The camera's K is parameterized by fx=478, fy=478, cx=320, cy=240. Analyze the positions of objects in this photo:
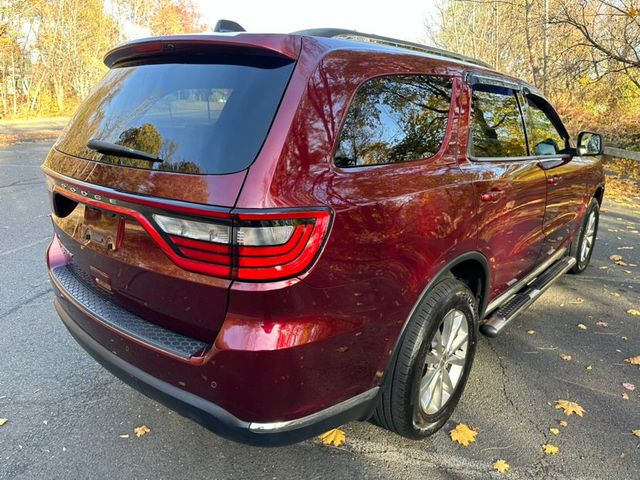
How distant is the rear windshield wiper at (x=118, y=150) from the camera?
6.19ft

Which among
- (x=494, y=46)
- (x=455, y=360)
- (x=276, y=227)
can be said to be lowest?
(x=455, y=360)

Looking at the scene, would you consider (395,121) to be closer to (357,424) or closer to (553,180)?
(357,424)

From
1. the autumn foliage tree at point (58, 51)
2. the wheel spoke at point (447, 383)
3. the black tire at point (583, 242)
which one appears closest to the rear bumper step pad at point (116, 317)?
the wheel spoke at point (447, 383)

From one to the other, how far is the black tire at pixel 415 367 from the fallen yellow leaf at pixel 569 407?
860 mm

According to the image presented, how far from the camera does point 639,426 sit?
8.67 feet

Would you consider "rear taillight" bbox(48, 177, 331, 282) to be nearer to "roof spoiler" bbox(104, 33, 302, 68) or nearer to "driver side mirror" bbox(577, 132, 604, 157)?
"roof spoiler" bbox(104, 33, 302, 68)

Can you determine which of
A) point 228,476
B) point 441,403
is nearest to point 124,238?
point 228,476

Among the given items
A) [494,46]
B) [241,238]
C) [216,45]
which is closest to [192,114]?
[216,45]

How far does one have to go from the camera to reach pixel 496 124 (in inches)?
117

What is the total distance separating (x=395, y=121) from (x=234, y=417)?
140 centimetres

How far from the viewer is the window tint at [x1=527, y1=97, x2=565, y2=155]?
353 centimetres

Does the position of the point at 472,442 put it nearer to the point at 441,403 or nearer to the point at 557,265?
the point at 441,403

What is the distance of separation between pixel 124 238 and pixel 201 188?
0.48m

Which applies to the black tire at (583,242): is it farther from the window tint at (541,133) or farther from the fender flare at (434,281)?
the fender flare at (434,281)
